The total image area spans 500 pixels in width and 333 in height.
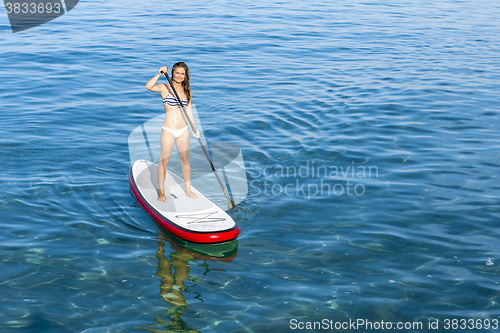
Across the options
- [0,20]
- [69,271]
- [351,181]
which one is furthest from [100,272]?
[0,20]

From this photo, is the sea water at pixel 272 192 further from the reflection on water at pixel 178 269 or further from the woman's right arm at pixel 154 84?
the woman's right arm at pixel 154 84

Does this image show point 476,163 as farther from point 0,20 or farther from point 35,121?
point 0,20

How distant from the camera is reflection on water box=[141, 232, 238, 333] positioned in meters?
5.92

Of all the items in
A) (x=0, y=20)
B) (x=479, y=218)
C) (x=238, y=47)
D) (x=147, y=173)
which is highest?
(x=0, y=20)

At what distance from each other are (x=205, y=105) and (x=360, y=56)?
8121 mm

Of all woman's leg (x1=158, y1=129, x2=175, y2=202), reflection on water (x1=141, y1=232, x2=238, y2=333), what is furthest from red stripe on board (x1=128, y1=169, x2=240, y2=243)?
woman's leg (x1=158, y1=129, x2=175, y2=202)

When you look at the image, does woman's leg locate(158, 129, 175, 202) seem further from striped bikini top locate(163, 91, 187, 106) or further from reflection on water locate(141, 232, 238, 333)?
reflection on water locate(141, 232, 238, 333)

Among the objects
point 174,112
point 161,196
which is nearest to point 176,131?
point 174,112

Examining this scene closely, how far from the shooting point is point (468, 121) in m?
12.7

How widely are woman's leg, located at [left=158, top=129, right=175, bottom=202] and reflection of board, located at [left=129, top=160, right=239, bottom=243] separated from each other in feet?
0.58

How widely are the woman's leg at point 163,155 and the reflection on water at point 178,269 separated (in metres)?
0.98

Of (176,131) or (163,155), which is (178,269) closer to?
(163,155)

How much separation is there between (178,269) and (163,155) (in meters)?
2.20

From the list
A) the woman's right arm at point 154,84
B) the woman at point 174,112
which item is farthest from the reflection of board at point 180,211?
the woman's right arm at point 154,84
